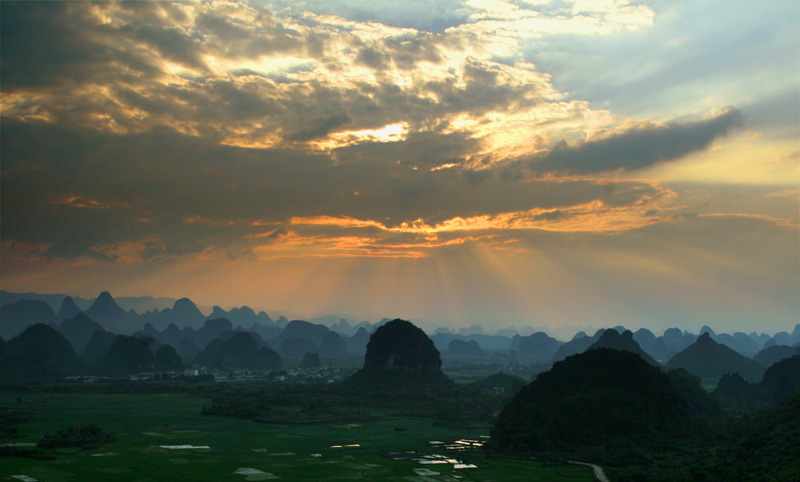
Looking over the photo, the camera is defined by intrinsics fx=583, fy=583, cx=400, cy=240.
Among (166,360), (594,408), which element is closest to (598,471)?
(594,408)

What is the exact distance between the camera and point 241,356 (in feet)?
465

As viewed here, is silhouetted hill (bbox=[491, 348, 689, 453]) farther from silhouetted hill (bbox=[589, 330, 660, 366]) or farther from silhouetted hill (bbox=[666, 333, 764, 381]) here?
silhouetted hill (bbox=[666, 333, 764, 381])

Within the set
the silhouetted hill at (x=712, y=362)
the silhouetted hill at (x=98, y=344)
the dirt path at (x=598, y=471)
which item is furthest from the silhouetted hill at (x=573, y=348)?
the dirt path at (x=598, y=471)

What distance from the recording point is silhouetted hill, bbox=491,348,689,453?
41906 millimetres

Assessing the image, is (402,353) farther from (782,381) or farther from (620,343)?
(620,343)

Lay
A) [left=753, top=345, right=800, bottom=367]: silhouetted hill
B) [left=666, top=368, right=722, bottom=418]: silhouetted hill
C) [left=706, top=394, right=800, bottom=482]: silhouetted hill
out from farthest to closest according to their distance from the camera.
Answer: [left=753, top=345, right=800, bottom=367]: silhouetted hill < [left=666, top=368, right=722, bottom=418]: silhouetted hill < [left=706, top=394, right=800, bottom=482]: silhouetted hill

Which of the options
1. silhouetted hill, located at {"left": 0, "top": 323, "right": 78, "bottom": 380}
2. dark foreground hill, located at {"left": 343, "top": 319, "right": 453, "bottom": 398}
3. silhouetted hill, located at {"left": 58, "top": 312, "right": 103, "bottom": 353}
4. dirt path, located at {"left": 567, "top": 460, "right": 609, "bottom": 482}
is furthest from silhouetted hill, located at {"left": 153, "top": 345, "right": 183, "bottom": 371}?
dirt path, located at {"left": 567, "top": 460, "right": 609, "bottom": 482}

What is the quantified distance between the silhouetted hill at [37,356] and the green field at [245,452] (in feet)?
141

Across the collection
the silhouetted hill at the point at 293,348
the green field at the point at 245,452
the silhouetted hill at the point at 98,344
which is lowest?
the green field at the point at 245,452

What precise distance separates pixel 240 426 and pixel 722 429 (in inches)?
1591

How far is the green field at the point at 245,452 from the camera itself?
112 feet

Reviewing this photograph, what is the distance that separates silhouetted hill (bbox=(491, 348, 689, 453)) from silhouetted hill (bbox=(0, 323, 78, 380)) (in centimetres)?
8831

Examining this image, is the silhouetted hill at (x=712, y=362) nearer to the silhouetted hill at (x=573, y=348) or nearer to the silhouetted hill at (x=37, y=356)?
the silhouetted hill at (x=573, y=348)

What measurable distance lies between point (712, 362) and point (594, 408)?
93.8 m
